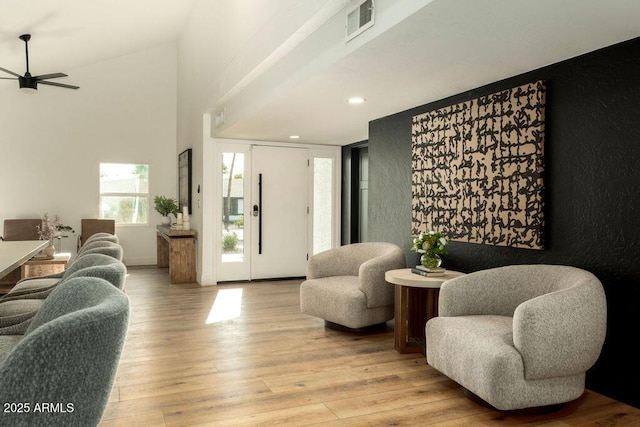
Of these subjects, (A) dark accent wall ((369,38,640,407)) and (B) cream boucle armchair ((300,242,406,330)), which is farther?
(B) cream boucle armchair ((300,242,406,330))

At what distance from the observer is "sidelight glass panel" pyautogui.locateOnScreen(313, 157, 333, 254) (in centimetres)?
764

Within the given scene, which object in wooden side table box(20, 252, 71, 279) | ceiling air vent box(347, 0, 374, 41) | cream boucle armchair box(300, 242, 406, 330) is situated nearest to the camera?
ceiling air vent box(347, 0, 374, 41)

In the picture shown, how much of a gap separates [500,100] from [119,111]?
24.4 feet

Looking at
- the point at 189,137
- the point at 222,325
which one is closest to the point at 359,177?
the point at 189,137

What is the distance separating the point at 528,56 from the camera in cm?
316

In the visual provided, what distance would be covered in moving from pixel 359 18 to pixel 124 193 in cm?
730

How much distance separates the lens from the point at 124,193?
909cm

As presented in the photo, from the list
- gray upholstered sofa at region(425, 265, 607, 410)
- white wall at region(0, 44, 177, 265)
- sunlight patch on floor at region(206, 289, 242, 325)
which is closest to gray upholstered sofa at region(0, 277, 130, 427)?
gray upholstered sofa at region(425, 265, 607, 410)

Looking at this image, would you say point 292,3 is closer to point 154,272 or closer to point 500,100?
point 500,100

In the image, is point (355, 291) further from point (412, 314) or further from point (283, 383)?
point (283, 383)

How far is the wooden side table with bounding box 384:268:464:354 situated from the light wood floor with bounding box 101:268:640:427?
0.43 ft

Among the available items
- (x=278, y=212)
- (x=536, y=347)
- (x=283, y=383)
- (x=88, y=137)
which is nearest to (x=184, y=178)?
(x=278, y=212)

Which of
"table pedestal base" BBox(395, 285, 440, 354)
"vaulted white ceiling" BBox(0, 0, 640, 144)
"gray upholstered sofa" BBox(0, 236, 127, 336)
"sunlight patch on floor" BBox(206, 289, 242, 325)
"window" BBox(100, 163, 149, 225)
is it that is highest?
"vaulted white ceiling" BBox(0, 0, 640, 144)

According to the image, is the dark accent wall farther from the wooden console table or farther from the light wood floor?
the wooden console table
